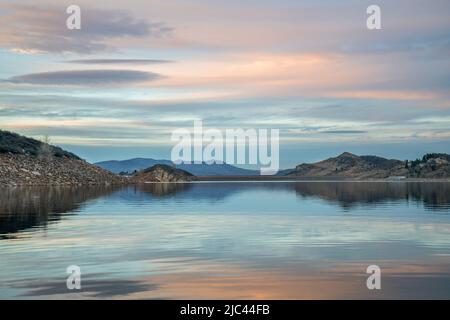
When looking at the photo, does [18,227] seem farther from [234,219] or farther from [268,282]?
[268,282]

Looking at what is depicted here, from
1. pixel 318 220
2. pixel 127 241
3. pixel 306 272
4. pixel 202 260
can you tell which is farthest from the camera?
pixel 318 220

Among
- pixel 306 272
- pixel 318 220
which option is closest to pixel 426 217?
pixel 318 220

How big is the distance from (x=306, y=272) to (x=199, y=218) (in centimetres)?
3323

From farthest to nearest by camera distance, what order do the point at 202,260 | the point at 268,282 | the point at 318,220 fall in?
the point at 318,220 < the point at 202,260 < the point at 268,282

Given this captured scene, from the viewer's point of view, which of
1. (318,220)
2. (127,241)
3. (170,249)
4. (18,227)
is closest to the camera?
(170,249)

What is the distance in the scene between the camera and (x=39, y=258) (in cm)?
3166

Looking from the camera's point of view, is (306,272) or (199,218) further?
(199,218)

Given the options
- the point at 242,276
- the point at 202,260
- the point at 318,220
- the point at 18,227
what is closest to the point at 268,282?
the point at 242,276

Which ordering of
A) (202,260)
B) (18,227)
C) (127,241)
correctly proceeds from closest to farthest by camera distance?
(202,260) → (127,241) → (18,227)

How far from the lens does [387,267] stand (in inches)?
1136
